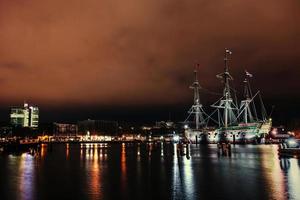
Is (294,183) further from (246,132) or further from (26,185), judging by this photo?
(246,132)

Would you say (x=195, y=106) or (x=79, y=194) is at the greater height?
(x=195, y=106)

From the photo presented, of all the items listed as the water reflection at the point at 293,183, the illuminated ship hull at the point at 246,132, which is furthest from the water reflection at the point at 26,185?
the illuminated ship hull at the point at 246,132

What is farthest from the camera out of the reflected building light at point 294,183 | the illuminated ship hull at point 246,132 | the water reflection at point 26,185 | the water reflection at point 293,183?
the illuminated ship hull at point 246,132

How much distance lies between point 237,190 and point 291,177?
366 inches

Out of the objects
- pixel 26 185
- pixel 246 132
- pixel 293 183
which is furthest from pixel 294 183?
pixel 246 132

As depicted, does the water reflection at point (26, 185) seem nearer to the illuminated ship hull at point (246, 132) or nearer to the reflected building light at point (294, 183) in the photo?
the reflected building light at point (294, 183)

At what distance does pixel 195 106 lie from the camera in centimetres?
18838

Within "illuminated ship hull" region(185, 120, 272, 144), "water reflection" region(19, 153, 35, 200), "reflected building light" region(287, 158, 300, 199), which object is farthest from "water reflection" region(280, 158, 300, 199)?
"illuminated ship hull" region(185, 120, 272, 144)

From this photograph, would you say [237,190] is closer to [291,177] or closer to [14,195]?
[291,177]

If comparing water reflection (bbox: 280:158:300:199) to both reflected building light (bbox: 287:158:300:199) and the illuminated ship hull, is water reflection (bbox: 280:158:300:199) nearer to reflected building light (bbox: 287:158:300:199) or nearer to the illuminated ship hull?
reflected building light (bbox: 287:158:300:199)

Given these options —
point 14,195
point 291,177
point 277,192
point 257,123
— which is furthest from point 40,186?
point 257,123

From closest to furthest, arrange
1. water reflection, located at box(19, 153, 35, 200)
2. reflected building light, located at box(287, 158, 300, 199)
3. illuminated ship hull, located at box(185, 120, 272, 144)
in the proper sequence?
1. reflected building light, located at box(287, 158, 300, 199)
2. water reflection, located at box(19, 153, 35, 200)
3. illuminated ship hull, located at box(185, 120, 272, 144)

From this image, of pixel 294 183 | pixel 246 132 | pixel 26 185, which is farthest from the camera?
pixel 246 132

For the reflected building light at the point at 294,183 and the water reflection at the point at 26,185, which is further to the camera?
the water reflection at the point at 26,185
